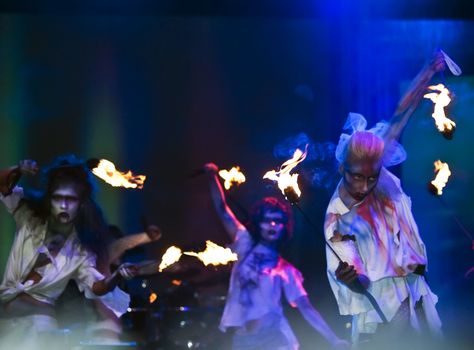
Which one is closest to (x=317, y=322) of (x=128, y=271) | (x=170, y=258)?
(x=170, y=258)

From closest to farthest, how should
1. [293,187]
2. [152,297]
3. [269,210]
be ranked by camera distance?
[293,187]
[269,210]
[152,297]

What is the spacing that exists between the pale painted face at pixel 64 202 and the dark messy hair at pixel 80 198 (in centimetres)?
3

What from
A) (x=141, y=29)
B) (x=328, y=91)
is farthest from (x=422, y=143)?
(x=141, y=29)

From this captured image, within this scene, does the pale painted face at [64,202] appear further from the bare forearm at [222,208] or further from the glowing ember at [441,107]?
the glowing ember at [441,107]

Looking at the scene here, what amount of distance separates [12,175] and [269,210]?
168 cm

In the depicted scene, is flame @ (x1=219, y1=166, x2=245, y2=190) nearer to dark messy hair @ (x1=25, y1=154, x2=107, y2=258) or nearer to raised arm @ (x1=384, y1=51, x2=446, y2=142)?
dark messy hair @ (x1=25, y1=154, x2=107, y2=258)

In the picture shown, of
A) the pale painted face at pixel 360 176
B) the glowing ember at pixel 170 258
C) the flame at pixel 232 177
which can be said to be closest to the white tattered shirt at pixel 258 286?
the flame at pixel 232 177

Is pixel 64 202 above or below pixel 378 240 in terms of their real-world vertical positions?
above

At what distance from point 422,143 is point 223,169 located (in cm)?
140

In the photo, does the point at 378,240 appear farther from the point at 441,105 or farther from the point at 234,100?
the point at 234,100

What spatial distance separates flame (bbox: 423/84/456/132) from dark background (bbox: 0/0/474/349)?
468 millimetres

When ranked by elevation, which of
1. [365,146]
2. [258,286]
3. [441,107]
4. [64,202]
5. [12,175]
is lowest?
[258,286]

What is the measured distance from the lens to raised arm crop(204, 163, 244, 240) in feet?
21.5

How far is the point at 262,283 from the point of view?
6.41m
